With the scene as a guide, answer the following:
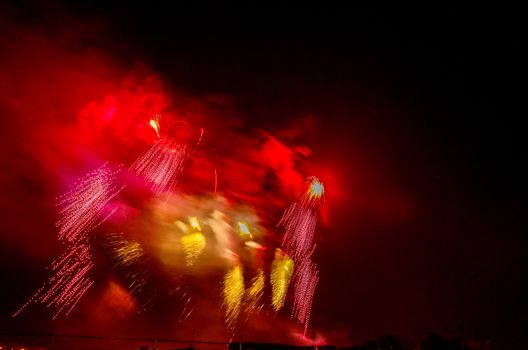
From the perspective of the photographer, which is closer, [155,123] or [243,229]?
[155,123]

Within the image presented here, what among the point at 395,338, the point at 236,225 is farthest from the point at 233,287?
the point at 395,338

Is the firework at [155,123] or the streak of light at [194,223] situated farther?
the streak of light at [194,223]

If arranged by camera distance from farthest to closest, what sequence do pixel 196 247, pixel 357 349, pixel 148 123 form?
pixel 196 247 < pixel 357 349 < pixel 148 123

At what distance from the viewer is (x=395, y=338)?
65.6 feet

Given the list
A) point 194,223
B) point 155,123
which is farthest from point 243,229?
point 155,123

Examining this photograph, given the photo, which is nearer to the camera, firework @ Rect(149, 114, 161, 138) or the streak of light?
firework @ Rect(149, 114, 161, 138)

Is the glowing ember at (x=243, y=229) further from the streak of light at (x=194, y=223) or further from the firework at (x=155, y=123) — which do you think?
the firework at (x=155, y=123)

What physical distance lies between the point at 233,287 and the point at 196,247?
10.4ft

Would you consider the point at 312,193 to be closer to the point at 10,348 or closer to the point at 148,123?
the point at 148,123

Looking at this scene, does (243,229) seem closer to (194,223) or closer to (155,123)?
(194,223)

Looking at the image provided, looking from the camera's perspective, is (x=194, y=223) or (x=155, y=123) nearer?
(x=155, y=123)

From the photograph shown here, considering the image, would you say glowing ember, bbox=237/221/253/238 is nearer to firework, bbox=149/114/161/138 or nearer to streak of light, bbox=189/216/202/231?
streak of light, bbox=189/216/202/231

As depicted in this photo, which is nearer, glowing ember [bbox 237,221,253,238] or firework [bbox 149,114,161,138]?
firework [bbox 149,114,161,138]

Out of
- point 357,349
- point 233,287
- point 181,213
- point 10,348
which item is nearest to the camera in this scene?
point 10,348
